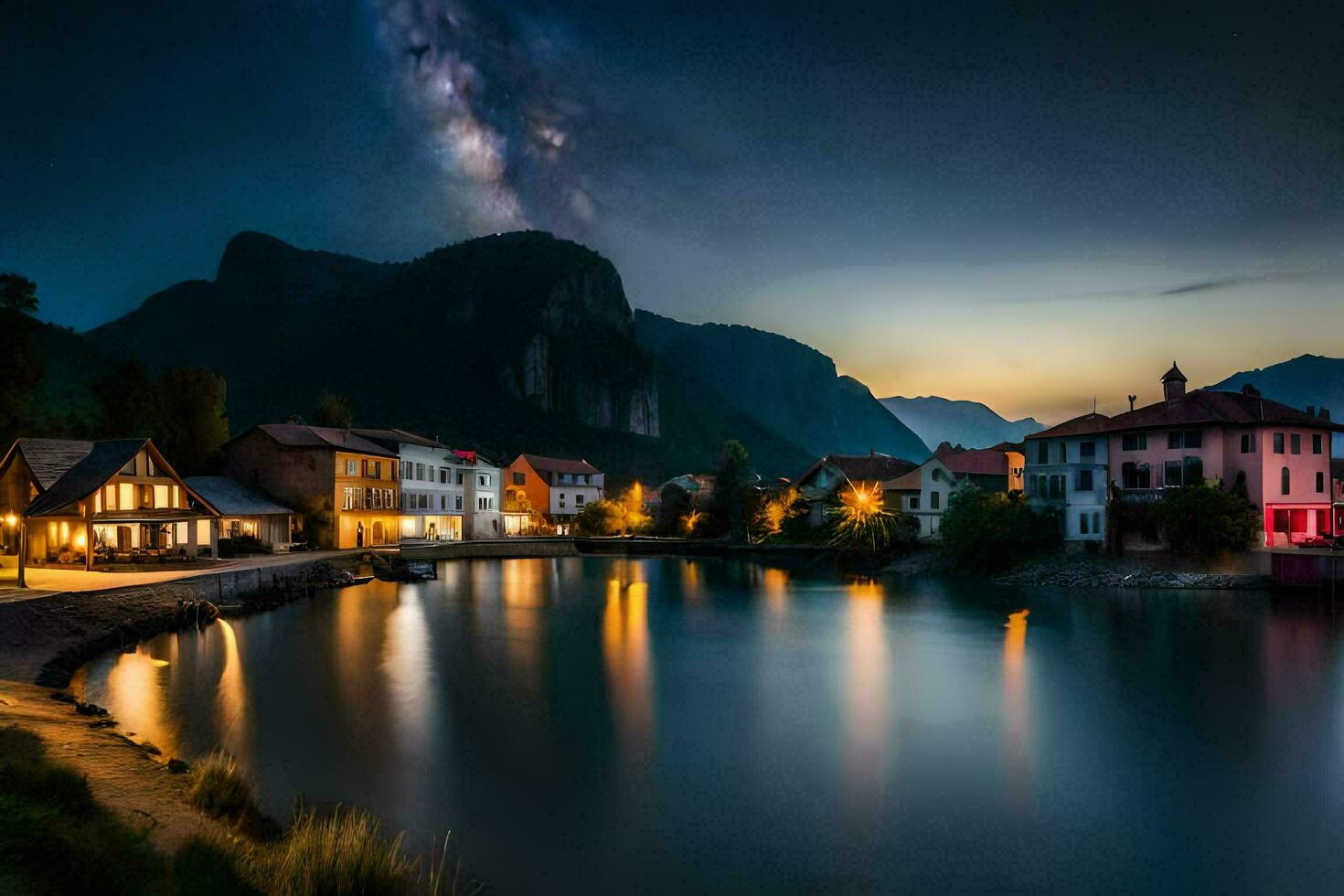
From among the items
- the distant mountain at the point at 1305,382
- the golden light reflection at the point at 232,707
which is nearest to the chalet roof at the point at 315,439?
the golden light reflection at the point at 232,707

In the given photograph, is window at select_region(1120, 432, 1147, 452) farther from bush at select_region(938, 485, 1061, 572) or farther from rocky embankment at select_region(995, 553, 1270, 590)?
rocky embankment at select_region(995, 553, 1270, 590)

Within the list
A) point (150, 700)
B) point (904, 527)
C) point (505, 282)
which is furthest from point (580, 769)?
point (505, 282)

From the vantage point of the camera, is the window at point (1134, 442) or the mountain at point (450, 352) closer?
the window at point (1134, 442)

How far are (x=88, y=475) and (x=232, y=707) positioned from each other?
22989 millimetres

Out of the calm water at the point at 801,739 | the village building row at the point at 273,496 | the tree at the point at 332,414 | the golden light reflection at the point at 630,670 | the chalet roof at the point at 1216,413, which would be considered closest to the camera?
the calm water at the point at 801,739

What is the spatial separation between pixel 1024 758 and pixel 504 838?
11.6m

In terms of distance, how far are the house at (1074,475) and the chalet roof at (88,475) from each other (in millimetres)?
51692

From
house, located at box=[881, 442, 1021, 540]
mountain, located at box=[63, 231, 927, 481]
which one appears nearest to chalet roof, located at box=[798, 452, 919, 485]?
house, located at box=[881, 442, 1021, 540]

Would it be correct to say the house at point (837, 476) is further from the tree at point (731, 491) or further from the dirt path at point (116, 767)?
the dirt path at point (116, 767)

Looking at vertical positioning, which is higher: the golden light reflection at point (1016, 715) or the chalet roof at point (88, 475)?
the chalet roof at point (88, 475)

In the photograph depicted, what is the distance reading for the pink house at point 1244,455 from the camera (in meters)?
47.2

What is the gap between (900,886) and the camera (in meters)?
12.5

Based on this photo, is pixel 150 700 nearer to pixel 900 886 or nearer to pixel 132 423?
pixel 900 886

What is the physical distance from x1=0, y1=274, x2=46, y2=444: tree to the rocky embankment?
60061 millimetres
